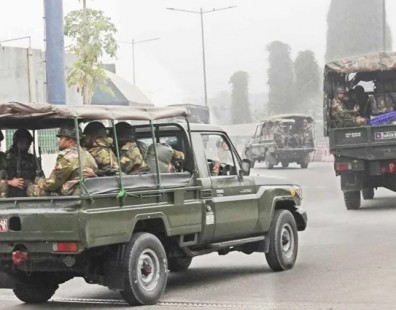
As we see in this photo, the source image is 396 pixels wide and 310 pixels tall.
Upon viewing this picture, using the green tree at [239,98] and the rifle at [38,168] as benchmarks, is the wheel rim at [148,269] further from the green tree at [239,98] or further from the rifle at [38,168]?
the green tree at [239,98]

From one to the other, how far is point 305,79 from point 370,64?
73.0 metres

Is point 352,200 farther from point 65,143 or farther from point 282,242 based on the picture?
point 65,143

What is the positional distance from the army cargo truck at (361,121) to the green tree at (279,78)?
6956cm

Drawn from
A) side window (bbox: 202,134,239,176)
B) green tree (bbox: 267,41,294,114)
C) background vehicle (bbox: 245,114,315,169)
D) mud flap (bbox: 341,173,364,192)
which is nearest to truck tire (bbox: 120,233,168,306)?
side window (bbox: 202,134,239,176)

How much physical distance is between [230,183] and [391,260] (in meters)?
2.27

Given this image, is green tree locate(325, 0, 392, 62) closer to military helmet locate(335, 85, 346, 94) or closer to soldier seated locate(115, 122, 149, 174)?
military helmet locate(335, 85, 346, 94)

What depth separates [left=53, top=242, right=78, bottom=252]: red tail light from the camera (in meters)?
6.96

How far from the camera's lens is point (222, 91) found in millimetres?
122438

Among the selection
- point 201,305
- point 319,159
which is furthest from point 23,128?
point 319,159

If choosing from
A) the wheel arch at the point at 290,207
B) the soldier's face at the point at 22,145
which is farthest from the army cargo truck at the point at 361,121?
the soldier's face at the point at 22,145

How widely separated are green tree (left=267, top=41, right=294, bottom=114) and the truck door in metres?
78.1

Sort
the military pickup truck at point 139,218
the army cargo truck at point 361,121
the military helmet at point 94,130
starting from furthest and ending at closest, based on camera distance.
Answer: the army cargo truck at point 361,121, the military helmet at point 94,130, the military pickup truck at point 139,218

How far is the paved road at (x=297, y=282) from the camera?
7.55 meters

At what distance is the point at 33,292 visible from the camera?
816 centimetres
